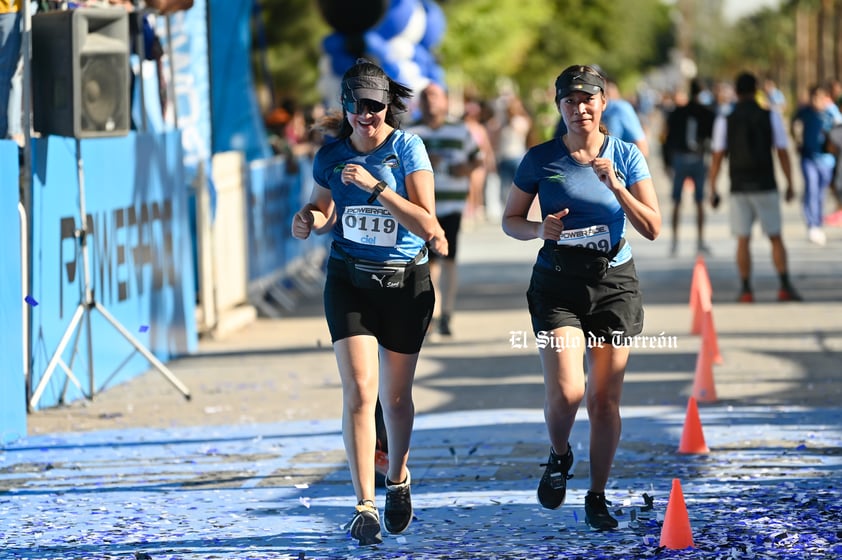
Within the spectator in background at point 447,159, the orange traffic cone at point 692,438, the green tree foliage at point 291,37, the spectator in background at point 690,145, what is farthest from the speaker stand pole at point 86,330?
the green tree foliage at point 291,37

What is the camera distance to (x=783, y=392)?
10789mm

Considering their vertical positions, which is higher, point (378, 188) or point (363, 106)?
point (363, 106)

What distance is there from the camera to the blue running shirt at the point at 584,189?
22.3ft

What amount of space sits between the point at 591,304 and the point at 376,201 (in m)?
0.99

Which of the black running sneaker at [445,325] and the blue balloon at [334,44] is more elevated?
the blue balloon at [334,44]

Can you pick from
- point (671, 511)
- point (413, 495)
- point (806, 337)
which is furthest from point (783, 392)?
point (671, 511)

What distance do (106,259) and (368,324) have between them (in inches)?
214

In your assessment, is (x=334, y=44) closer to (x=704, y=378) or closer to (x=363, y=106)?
(x=704, y=378)

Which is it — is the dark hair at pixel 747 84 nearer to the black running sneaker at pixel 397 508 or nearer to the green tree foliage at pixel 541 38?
the black running sneaker at pixel 397 508

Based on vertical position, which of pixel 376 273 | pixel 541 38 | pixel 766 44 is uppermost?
pixel 766 44

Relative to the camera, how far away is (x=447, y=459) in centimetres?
874

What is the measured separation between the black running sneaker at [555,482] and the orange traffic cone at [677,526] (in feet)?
2.36

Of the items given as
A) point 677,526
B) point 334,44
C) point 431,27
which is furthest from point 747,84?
point 677,526

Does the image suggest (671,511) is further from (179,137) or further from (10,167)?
(179,137)
